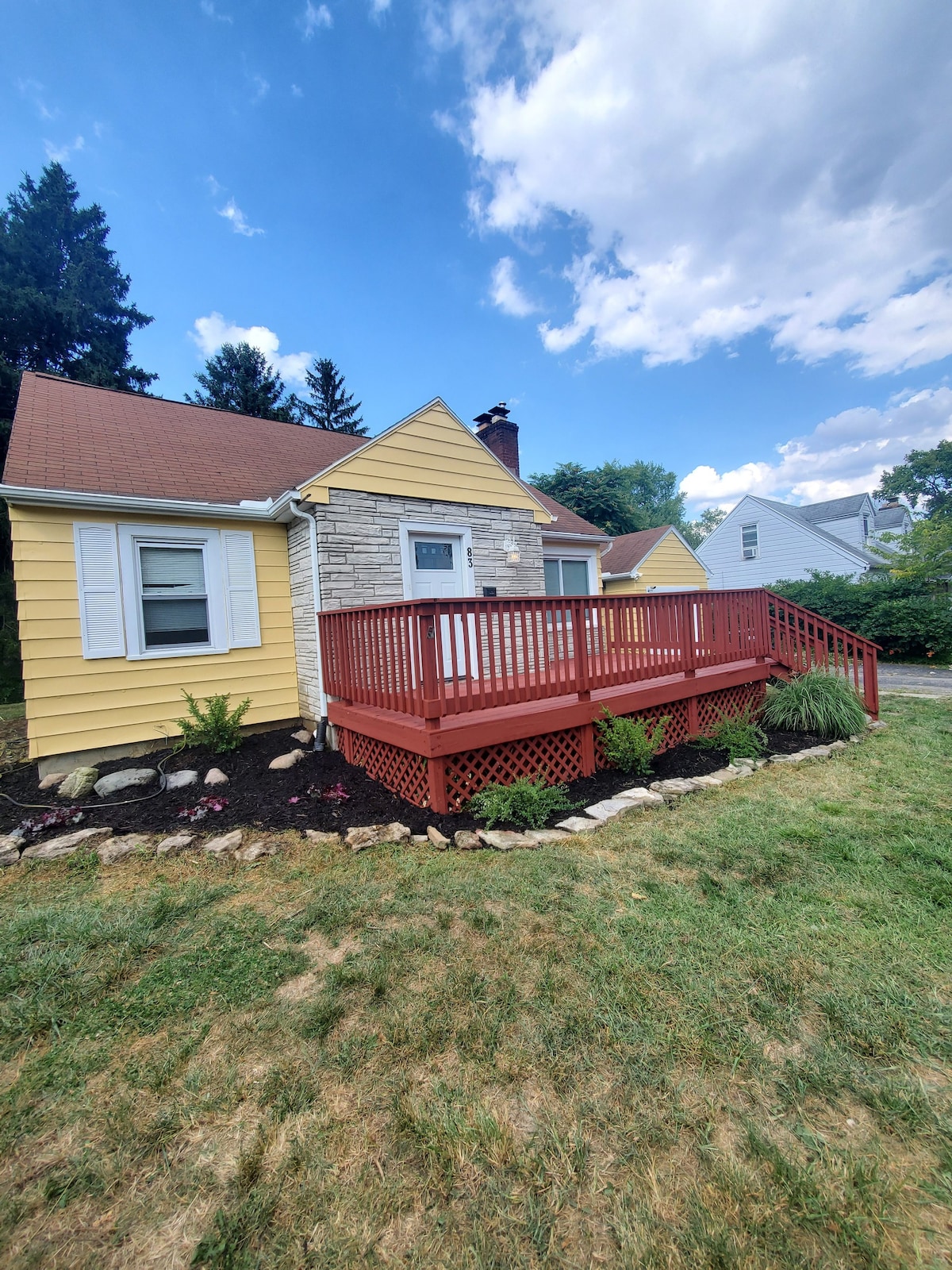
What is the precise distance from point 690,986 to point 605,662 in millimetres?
3059

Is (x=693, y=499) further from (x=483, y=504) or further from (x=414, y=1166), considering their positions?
(x=414, y=1166)

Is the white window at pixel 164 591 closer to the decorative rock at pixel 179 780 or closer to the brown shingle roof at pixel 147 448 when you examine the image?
the brown shingle roof at pixel 147 448

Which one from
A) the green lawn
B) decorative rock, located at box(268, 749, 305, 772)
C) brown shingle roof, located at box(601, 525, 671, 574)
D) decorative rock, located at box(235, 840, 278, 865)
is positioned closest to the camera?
the green lawn

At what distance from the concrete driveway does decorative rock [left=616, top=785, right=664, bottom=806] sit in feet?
22.9

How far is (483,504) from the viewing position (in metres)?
6.79

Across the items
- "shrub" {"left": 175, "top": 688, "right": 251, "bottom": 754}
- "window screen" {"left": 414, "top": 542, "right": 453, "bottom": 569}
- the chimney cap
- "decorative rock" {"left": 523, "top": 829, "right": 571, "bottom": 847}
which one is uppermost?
the chimney cap

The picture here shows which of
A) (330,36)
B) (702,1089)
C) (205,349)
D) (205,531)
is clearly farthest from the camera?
(205,349)

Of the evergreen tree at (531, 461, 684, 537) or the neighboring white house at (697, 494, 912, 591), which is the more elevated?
the evergreen tree at (531, 461, 684, 537)

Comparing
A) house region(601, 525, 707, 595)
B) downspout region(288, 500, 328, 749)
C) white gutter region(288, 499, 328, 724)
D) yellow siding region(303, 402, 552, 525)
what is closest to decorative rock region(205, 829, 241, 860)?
downspout region(288, 500, 328, 749)

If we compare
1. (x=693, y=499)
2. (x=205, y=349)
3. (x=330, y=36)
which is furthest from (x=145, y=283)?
(x=693, y=499)

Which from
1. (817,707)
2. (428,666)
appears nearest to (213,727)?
(428,666)

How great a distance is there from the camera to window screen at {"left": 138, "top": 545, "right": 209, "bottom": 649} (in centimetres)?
540

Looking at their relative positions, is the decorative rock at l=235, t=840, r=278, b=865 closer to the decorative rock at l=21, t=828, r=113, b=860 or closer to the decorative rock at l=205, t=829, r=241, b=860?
the decorative rock at l=205, t=829, r=241, b=860

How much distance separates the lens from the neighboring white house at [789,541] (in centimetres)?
1866
